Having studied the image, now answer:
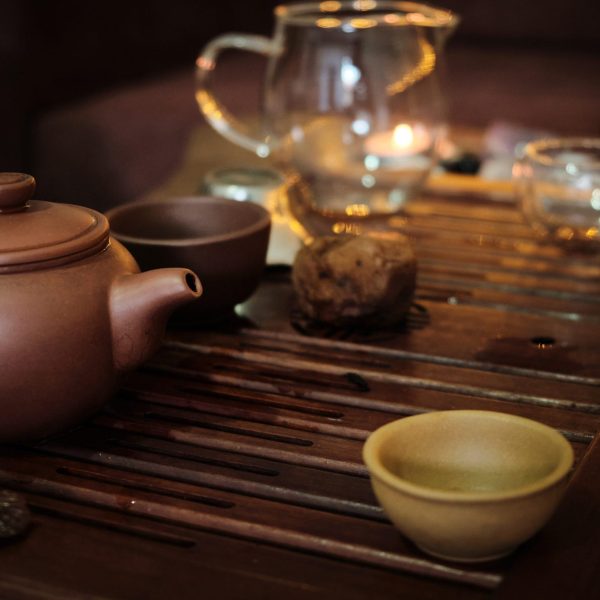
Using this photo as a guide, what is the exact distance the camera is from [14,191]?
0.68 metres

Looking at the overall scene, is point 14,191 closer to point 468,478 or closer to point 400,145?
point 468,478

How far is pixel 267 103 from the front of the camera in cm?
129

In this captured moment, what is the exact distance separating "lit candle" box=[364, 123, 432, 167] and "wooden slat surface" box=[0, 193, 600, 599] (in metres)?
0.25

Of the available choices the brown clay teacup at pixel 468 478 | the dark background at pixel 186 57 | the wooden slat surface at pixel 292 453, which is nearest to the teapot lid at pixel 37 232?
the wooden slat surface at pixel 292 453

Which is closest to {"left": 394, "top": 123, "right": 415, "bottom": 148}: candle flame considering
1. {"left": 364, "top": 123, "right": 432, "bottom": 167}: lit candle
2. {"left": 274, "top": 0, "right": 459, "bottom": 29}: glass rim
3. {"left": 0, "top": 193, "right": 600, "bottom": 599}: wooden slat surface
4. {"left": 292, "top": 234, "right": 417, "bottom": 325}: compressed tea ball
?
{"left": 364, "top": 123, "right": 432, "bottom": 167}: lit candle

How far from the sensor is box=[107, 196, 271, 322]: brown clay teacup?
867 millimetres

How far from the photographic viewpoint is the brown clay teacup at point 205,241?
2.84 feet

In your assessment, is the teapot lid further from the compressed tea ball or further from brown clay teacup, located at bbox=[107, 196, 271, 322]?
the compressed tea ball

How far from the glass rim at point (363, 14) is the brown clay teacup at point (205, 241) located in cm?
38

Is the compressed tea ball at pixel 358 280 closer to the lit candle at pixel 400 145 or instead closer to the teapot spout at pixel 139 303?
the teapot spout at pixel 139 303

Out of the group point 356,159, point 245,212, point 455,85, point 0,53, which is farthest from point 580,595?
point 455,85

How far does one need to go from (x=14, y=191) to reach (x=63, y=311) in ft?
0.30

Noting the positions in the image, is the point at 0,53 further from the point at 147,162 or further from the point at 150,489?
the point at 150,489

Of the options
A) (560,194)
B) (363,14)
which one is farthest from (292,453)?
(363,14)
